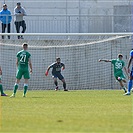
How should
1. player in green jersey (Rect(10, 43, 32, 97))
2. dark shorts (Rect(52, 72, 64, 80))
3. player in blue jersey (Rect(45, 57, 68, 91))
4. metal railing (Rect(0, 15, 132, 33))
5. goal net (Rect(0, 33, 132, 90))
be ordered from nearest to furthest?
player in green jersey (Rect(10, 43, 32, 97)) < player in blue jersey (Rect(45, 57, 68, 91)) < dark shorts (Rect(52, 72, 64, 80)) < goal net (Rect(0, 33, 132, 90)) < metal railing (Rect(0, 15, 132, 33))

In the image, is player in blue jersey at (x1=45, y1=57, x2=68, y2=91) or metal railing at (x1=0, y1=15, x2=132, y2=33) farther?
metal railing at (x1=0, y1=15, x2=132, y2=33)

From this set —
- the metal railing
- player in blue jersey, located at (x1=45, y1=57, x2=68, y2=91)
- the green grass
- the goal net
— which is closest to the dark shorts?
player in blue jersey, located at (x1=45, y1=57, x2=68, y2=91)

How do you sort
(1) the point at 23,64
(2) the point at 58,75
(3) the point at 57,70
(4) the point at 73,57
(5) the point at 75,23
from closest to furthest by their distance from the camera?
(1) the point at 23,64, (2) the point at 58,75, (3) the point at 57,70, (4) the point at 73,57, (5) the point at 75,23

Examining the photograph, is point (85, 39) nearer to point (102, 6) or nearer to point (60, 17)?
point (60, 17)

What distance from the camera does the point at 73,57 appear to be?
101ft

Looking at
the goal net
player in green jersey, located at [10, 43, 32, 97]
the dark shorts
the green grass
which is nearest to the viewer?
the green grass

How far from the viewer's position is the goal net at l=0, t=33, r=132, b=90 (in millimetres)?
30219

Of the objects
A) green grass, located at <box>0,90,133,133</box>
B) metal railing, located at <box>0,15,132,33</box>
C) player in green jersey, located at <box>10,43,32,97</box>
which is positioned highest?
metal railing, located at <box>0,15,132,33</box>

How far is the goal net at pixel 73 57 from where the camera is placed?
99.1ft

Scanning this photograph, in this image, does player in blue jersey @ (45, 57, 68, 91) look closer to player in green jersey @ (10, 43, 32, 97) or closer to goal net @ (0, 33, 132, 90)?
goal net @ (0, 33, 132, 90)

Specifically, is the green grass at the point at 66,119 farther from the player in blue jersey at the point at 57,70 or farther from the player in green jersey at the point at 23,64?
the player in blue jersey at the point at 57,70

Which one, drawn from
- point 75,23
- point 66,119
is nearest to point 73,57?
point 75,23

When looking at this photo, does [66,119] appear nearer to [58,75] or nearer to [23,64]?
[23,64]

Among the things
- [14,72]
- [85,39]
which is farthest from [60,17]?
[14,72]
